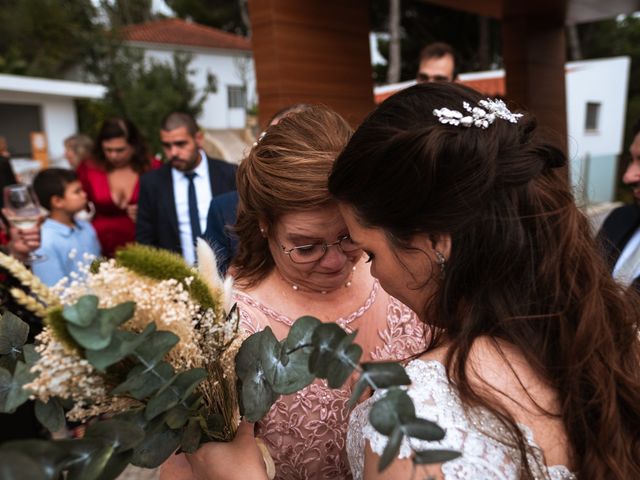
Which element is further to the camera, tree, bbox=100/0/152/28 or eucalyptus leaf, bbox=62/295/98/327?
tree, bbox=100/0/152/28

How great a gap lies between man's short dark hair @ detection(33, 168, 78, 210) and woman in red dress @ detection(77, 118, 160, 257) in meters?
0.63

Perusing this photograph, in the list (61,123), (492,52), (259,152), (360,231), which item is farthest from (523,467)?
(492,52)

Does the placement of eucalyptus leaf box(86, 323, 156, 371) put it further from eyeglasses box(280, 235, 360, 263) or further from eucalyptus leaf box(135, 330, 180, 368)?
eyeglasses box(280, 235, 360, 263)

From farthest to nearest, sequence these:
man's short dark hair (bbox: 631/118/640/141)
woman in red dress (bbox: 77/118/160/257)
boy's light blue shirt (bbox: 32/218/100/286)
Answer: woman in red dress (bbox: 77/118/160/257)
boy's light blue shirt (bbox: 32/218/100/286)
man's short dark hair (bbox: 631/118/640/141)

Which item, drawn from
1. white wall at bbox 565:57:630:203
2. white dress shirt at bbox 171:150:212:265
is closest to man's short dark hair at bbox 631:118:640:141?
white dress shirt at bbox 171:150:212:265

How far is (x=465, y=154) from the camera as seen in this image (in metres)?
1.13

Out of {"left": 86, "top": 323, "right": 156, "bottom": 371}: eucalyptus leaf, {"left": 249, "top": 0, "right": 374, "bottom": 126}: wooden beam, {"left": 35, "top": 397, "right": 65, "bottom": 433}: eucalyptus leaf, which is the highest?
{"left": 249, "top": 0, "right": 374, "bottom": 126}: wooden beam

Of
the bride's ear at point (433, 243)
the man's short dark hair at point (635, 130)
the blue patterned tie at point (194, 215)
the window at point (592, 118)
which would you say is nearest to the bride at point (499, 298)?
the bride's ear at point (433, 243)

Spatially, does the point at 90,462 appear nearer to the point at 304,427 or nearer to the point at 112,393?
the point at 112,393

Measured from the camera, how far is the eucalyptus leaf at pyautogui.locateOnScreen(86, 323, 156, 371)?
0.86 meters

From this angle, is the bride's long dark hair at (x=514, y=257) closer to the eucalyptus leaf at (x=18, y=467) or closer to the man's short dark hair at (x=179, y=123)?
the eucalyptus leaf at (x=18, y=467)

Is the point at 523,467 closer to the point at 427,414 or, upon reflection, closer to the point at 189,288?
the point at 427,414

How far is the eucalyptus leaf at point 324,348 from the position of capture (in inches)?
36.7

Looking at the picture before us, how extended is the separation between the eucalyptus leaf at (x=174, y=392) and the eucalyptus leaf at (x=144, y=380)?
13 millimetres
